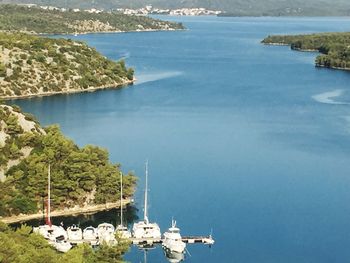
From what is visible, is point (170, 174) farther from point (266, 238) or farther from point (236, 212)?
point (266, 238)

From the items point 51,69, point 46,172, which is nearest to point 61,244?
point 46,172

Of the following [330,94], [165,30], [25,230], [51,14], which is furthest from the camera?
[165,30]

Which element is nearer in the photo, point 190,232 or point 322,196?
point 190,232

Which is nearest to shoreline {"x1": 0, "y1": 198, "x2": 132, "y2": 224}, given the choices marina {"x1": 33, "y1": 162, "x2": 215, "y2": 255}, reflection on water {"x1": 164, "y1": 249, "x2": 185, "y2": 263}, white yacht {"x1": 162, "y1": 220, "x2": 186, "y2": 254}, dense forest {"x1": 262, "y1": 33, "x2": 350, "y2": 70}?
marina {"x1": 33, "y1": 162, "x2": 215, "y2": 255}

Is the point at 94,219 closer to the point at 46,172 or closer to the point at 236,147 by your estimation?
the point at 46,172

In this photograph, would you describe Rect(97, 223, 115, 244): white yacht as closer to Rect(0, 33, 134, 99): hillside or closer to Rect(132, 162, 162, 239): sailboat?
Rect(132, 162, 162, 239): sailboat

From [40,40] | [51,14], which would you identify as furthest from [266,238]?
[51,14]
